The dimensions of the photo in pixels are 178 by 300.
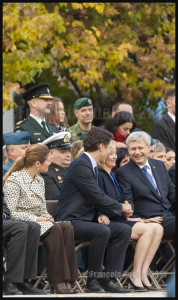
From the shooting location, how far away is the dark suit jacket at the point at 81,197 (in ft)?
29.8

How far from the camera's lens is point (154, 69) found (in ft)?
61.1

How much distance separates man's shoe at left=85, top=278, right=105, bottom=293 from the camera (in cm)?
881

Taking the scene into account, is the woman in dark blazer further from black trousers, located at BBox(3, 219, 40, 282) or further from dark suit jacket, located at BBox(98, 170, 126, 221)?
black trousers, located at BBox(3, 219, 40, 282)

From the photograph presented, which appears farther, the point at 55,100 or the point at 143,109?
the point at 143,109

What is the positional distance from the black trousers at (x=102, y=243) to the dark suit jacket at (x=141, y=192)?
68cm

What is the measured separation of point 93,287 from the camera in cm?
881

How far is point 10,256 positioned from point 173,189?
2729 millimetres

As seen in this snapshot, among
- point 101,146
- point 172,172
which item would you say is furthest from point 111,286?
point 172,172

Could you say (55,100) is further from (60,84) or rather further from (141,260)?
(60,84)

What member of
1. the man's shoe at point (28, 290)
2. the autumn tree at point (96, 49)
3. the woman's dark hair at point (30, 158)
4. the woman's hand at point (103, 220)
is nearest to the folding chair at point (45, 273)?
the woman's hand at point (103, 220)

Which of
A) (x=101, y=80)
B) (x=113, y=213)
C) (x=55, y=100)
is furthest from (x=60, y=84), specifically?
(x=113, y=213)

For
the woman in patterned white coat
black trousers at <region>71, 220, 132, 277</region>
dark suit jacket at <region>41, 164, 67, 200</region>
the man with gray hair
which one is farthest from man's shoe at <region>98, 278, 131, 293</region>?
dark suit jacket at <region>41, 164, 67, 200</region>

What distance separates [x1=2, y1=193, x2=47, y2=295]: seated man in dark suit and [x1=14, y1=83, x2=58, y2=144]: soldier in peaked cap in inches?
87.7

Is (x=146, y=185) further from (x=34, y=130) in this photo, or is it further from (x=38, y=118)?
(x=38, y=118)
